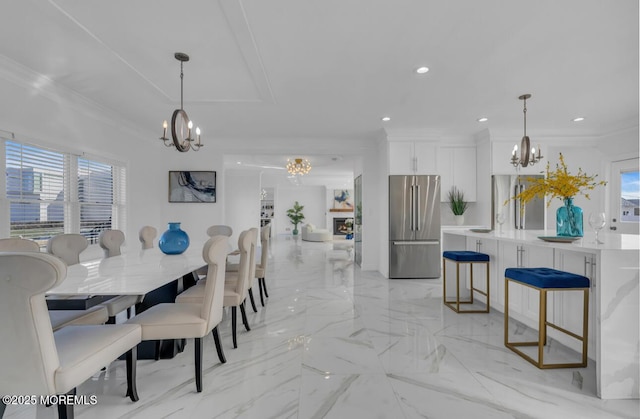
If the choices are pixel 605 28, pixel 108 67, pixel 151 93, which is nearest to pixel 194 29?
pixel 108 67

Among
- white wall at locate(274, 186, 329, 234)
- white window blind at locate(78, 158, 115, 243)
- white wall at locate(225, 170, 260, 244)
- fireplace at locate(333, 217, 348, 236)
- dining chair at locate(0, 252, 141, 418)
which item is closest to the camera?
dining chair at locate(0, 252, 141, 418)

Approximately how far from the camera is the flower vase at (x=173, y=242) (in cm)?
A: 279

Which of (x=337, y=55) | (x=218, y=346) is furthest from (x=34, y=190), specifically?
(x=337, y=55)

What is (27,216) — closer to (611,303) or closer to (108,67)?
(108,67)

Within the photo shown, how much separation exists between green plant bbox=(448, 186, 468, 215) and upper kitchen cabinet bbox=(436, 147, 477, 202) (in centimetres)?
7

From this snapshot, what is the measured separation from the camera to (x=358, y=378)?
6.82 feet

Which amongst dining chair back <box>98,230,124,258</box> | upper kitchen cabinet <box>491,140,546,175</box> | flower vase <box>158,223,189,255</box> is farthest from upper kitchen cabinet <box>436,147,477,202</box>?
dining chair back <box>98,230,124,258</box>

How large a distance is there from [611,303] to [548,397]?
2.23ft

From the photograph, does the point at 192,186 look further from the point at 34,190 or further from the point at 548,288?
the point at 548,288

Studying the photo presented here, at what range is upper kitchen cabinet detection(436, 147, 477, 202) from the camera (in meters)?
5.68

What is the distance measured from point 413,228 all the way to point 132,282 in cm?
442

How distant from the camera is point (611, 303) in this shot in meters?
1.85

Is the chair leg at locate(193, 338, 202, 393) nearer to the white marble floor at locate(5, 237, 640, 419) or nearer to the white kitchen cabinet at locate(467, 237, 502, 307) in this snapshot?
the white marble floor at locate(5, 237, 640, 419)

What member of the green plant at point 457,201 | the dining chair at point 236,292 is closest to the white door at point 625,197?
the green plant at point 457,201
